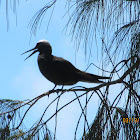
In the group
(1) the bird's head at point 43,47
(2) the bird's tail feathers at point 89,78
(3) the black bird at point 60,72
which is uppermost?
(1) the bird's head at point 43,47

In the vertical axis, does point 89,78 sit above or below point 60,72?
below

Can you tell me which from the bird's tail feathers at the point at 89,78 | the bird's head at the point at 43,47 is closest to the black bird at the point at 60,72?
the bird's tail feathers at the point at 89,78

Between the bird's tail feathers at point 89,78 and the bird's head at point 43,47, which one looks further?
the bird's head at point 43,47

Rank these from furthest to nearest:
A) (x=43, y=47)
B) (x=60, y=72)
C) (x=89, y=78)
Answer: (x=43, y=47) < (x=60, y=72) < (x=89, y=78)

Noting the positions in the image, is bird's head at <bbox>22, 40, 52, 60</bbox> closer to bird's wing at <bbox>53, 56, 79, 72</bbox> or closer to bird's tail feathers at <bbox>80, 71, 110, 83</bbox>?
bird's wing at <bbox>53, 56, 79, 72</bbox>

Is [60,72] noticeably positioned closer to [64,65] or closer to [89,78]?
[64,65]

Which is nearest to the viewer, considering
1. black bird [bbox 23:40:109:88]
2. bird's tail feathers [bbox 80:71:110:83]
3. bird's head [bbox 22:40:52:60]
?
bird's tail feathers [bbox 80:71:110:83]

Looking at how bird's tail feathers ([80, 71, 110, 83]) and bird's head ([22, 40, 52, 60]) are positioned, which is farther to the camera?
bird's head ([22, 40, 52, 60])

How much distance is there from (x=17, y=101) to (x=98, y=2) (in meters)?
0.91

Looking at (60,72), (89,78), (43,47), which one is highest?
(43,47)

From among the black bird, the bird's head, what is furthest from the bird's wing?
the bird's head

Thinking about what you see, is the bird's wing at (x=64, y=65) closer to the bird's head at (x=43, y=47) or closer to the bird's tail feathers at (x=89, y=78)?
the bird's tail feathers at (x=89, y=78)

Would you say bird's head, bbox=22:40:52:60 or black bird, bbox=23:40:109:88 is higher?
bird's head, bbox=22:40:52:60

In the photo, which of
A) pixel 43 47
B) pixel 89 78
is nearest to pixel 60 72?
pixel 89 78
